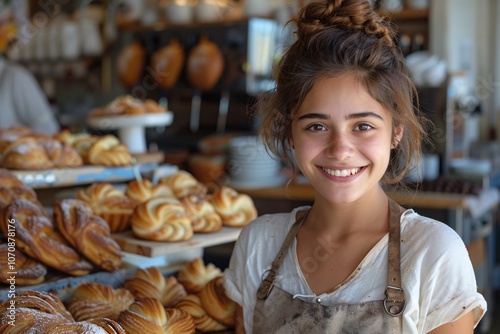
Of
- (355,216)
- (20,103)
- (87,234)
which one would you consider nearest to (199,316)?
(87,234)

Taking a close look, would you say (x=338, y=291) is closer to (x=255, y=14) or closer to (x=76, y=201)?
(x=76, y=201)

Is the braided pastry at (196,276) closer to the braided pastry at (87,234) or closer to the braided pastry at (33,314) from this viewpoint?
the braided pastry at (87,234)

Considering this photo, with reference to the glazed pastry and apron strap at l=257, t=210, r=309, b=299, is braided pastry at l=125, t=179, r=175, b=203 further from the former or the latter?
apron strap at l=257, t=210, r=309, b=299

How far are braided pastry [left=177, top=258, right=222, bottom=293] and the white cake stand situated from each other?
1245 millimetres

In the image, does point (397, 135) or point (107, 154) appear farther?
point (107, 154)

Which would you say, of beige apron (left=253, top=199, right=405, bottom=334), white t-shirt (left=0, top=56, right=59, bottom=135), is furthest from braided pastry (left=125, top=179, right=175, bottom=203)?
white t-shirt (left=0, top=56, right=59, bottom=135)

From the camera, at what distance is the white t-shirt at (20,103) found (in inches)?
156

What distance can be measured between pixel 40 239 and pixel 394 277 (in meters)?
0.97

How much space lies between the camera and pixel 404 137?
151 cm

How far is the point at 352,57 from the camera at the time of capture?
1.41 metres

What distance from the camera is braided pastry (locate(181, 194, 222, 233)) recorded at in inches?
80.6

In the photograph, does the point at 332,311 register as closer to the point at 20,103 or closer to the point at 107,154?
the point at 107,154

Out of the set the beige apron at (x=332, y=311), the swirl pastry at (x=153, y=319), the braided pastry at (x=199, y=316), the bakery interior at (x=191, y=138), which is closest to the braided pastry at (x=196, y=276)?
the bakery interior at (x=191, y=138)

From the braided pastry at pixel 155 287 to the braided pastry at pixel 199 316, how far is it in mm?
61
